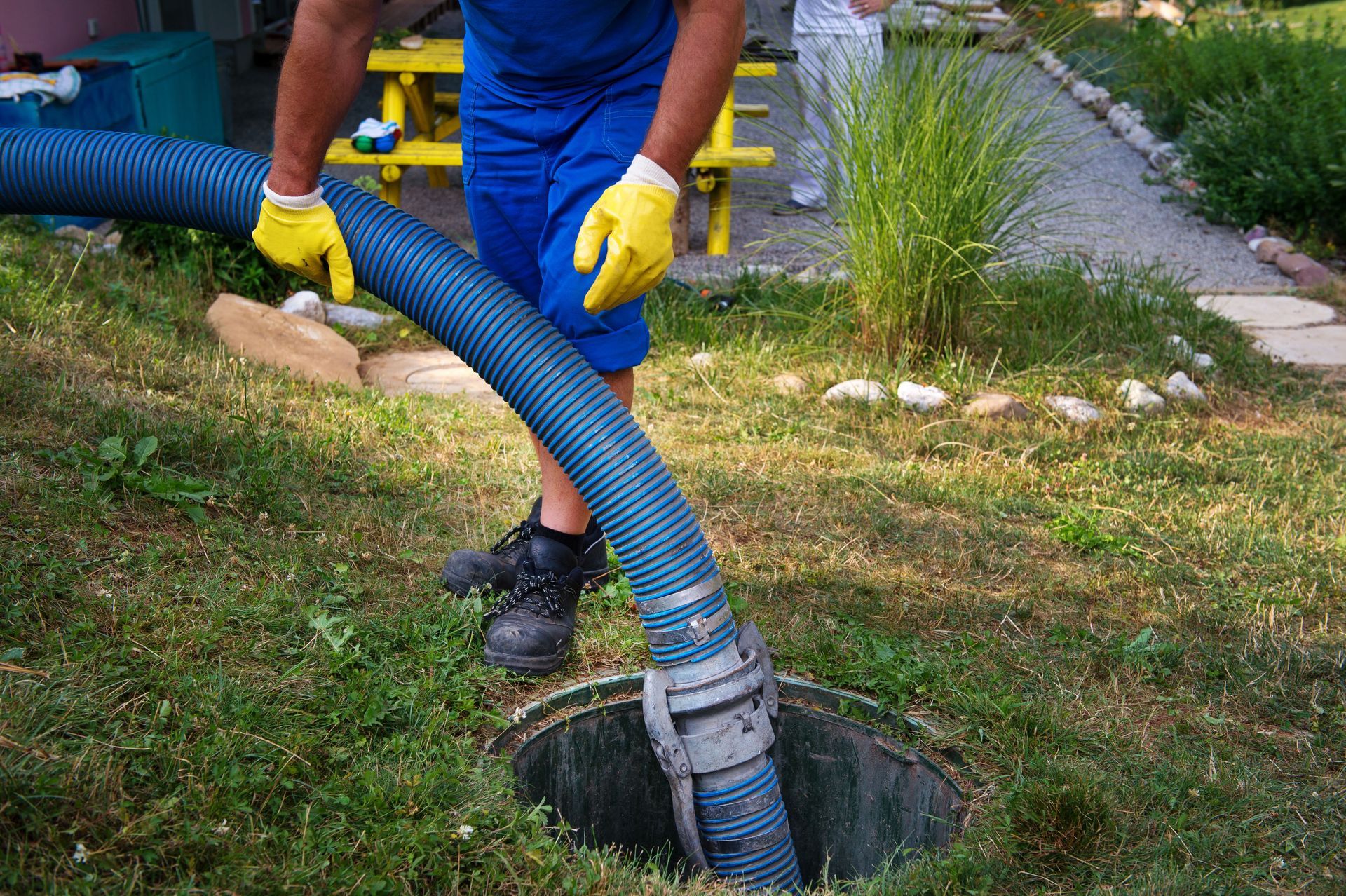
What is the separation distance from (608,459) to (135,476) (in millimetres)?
1143

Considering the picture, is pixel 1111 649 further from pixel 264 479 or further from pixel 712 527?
pixel 264 479

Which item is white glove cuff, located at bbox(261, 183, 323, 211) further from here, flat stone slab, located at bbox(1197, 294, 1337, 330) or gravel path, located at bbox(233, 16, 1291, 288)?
flat stone slab, located at bbox(1197, 294, 1337, 330)

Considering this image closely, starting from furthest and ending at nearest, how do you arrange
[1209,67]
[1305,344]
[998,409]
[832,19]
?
[1209,67], [832,19], [1305,344], [998,409]

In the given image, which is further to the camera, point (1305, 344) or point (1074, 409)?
point (1305, 344)

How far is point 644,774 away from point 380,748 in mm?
615

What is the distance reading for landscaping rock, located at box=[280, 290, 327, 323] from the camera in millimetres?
4273

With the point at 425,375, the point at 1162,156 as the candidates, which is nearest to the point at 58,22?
the point at 425,375

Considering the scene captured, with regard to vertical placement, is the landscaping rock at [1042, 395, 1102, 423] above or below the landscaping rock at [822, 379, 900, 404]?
below

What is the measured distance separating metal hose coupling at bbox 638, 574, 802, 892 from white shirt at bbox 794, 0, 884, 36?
12.0ft

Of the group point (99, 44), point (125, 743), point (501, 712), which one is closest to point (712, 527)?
point (501, 712)

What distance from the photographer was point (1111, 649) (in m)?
2.38

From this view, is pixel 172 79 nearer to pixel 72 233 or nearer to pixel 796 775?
pixel 72 233

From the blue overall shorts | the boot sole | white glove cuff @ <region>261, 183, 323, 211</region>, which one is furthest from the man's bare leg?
white glove cuff @ <region>261, 183, 323, 211</region>

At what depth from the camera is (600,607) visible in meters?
2.44
